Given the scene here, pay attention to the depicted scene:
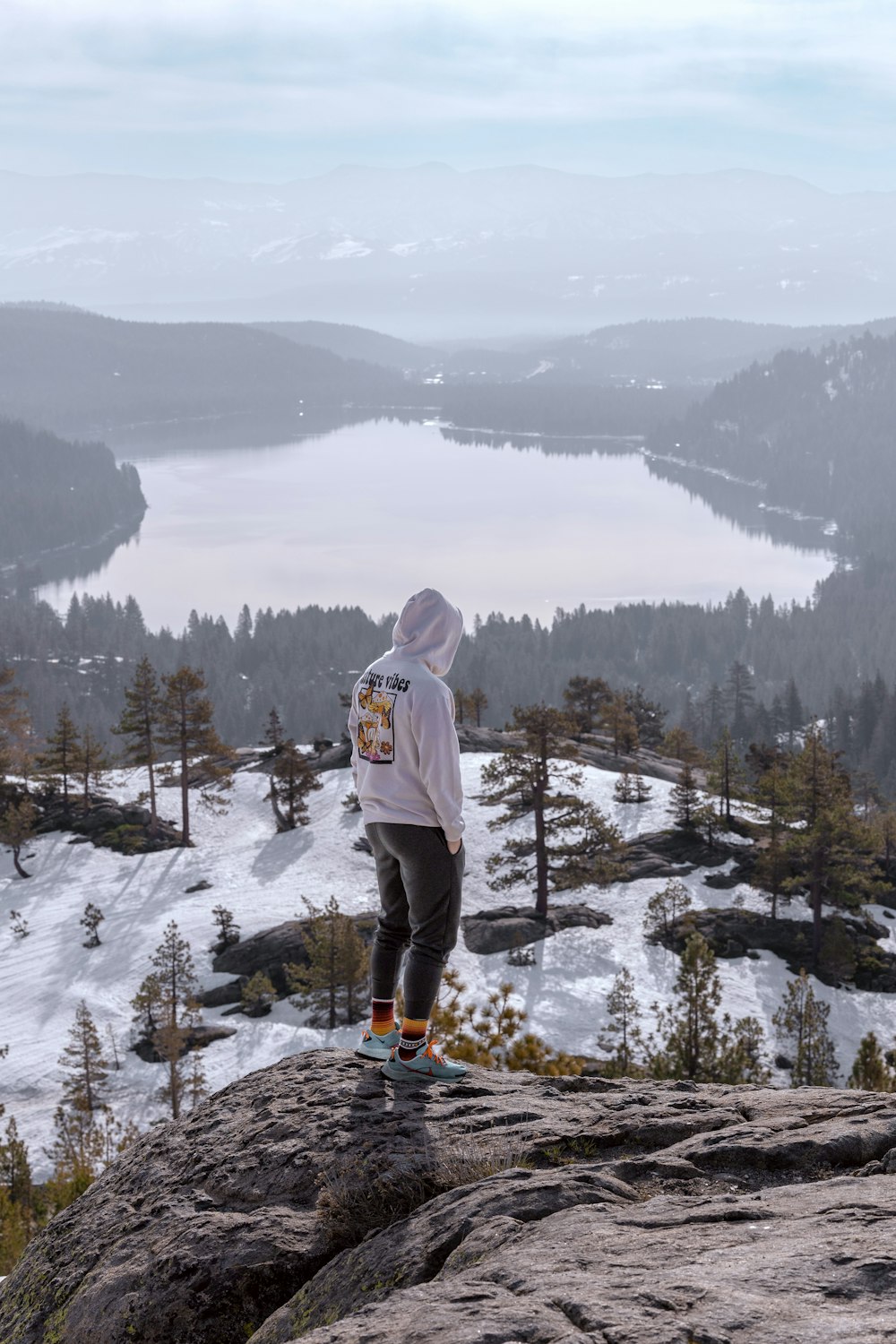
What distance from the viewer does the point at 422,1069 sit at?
7070mm

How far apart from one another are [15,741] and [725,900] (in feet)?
130

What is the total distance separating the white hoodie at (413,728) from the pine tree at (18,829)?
43068 mm

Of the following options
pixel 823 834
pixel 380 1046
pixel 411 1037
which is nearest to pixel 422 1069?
pixel 411 1037

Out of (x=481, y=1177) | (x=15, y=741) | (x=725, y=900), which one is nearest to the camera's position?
(x=481, y=1177)

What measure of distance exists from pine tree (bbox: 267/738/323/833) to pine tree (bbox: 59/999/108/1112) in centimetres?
1584

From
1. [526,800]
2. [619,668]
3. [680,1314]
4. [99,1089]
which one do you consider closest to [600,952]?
[526,800]

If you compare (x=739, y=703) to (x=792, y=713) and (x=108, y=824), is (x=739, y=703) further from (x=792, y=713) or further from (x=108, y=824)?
(x=108, y=824)

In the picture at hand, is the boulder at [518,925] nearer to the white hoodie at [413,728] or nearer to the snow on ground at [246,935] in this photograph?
the snow on ground at [246,935]

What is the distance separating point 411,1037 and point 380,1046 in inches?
17.5

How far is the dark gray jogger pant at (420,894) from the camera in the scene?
6730 mm

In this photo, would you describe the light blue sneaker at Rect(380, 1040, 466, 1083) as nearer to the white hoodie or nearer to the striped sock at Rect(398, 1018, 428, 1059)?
the striped sock at Rect(398, 1018, 428, 1059)

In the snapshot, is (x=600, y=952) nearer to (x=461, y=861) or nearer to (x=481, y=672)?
(x=461, y=861)

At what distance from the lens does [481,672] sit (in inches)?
5901

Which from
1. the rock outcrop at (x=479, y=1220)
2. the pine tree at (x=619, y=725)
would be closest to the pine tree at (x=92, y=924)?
the pine tree at (x=619, y=725)
